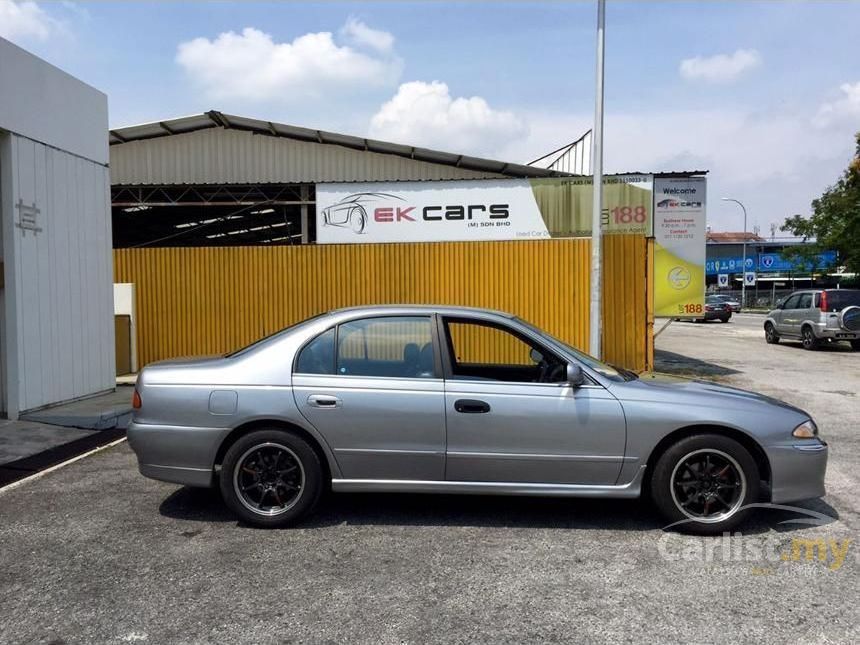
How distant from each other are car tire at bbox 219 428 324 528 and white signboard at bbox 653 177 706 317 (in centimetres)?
1068

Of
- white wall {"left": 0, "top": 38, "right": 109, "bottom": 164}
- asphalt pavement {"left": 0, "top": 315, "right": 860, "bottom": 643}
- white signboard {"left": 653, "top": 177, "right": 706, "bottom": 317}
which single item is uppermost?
white wall {"left": 0, "top": 38, "right": 109, "bottom": 164}

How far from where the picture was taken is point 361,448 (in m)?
4.45

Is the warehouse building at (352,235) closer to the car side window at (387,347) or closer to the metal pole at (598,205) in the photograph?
the metal pole at (598,205)

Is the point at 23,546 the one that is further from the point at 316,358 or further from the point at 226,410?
the point at 316,358

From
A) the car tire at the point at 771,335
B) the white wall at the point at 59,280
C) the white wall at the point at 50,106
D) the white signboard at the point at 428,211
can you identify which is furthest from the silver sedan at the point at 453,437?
the car tire at the point at 771,335

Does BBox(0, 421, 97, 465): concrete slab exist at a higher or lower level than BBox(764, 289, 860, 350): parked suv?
lower

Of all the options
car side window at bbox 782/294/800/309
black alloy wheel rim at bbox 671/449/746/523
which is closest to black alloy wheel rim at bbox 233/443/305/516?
black alloy wheel rim at bbox 671/449/746/523

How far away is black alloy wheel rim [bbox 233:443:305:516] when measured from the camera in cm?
446

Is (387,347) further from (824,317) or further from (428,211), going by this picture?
(824,317)

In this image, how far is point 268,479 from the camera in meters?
4.48

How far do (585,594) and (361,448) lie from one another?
5.48ft

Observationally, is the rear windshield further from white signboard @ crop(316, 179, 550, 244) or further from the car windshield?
the car windshield

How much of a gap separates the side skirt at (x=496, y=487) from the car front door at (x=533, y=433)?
0.04 meters

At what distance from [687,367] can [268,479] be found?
38.1ft
